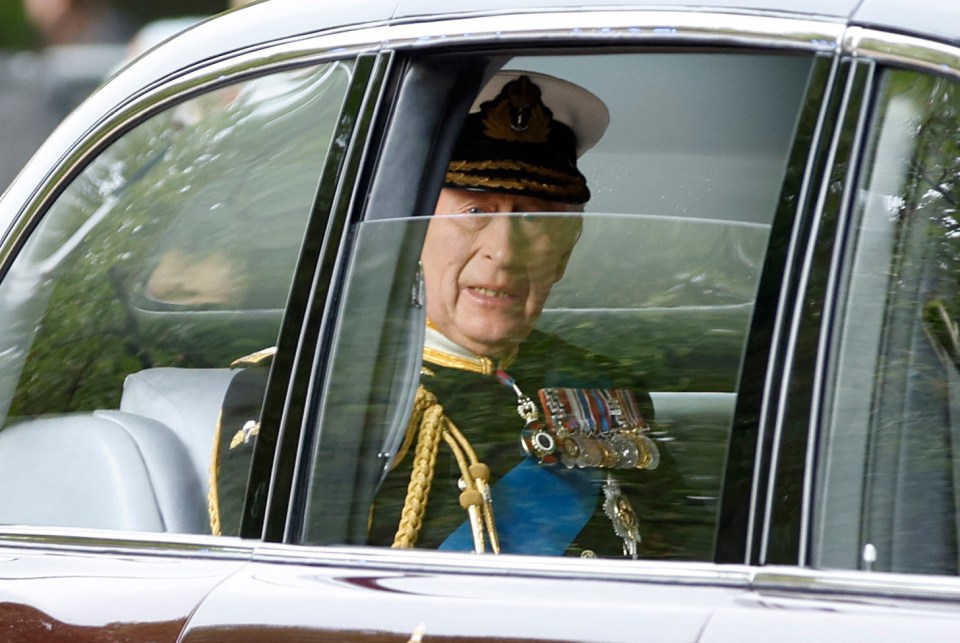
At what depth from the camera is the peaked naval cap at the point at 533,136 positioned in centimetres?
230

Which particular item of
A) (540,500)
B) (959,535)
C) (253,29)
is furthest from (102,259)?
(959,535)

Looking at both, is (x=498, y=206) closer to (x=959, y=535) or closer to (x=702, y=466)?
(x=702, y=466)

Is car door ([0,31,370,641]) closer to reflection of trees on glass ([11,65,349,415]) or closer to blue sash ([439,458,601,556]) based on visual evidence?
reflection of trees on glass ([11,65,349,415])

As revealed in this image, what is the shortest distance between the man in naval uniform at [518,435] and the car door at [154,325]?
0.57 feet

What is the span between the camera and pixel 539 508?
188cm

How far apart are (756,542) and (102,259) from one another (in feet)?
3.53

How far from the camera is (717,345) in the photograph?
1.72 meters

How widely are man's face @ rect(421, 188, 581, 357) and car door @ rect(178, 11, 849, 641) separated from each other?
0.03m

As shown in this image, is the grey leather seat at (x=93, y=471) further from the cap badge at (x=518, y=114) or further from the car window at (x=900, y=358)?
the car window at (x=900, y=358)

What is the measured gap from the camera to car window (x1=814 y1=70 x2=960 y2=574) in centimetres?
156

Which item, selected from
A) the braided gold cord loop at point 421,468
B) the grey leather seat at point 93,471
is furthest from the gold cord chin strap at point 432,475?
the grey leather seat at point 93,471

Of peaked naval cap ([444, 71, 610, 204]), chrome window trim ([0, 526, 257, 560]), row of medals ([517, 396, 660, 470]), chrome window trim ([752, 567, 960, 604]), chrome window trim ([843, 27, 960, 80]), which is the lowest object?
chrome window trim ([752, 567, 960, 604])

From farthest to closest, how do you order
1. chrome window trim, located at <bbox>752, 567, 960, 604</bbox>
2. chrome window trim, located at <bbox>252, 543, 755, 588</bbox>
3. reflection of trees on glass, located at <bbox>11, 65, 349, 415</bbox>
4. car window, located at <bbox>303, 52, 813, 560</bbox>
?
reflection of trees on glass, located at <bbox>11, 65, 349, 415</bbox> → car window, located at <bbox>303, 52, 813, 560</bbox> → chrome window trim, located at <bbox>252, 543, 755, 588</bbox> → chrome window trim, located at <bbox>752, 567, 960, 604</bbox>

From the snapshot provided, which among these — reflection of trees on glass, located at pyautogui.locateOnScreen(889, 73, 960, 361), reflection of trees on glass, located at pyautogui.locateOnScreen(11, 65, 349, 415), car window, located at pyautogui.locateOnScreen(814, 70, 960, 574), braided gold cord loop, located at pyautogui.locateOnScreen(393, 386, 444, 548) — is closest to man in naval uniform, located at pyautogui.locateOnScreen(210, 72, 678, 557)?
braided gold cord loop, located at pyautogui.locateOnScreen(393, 386, 444, 548)
